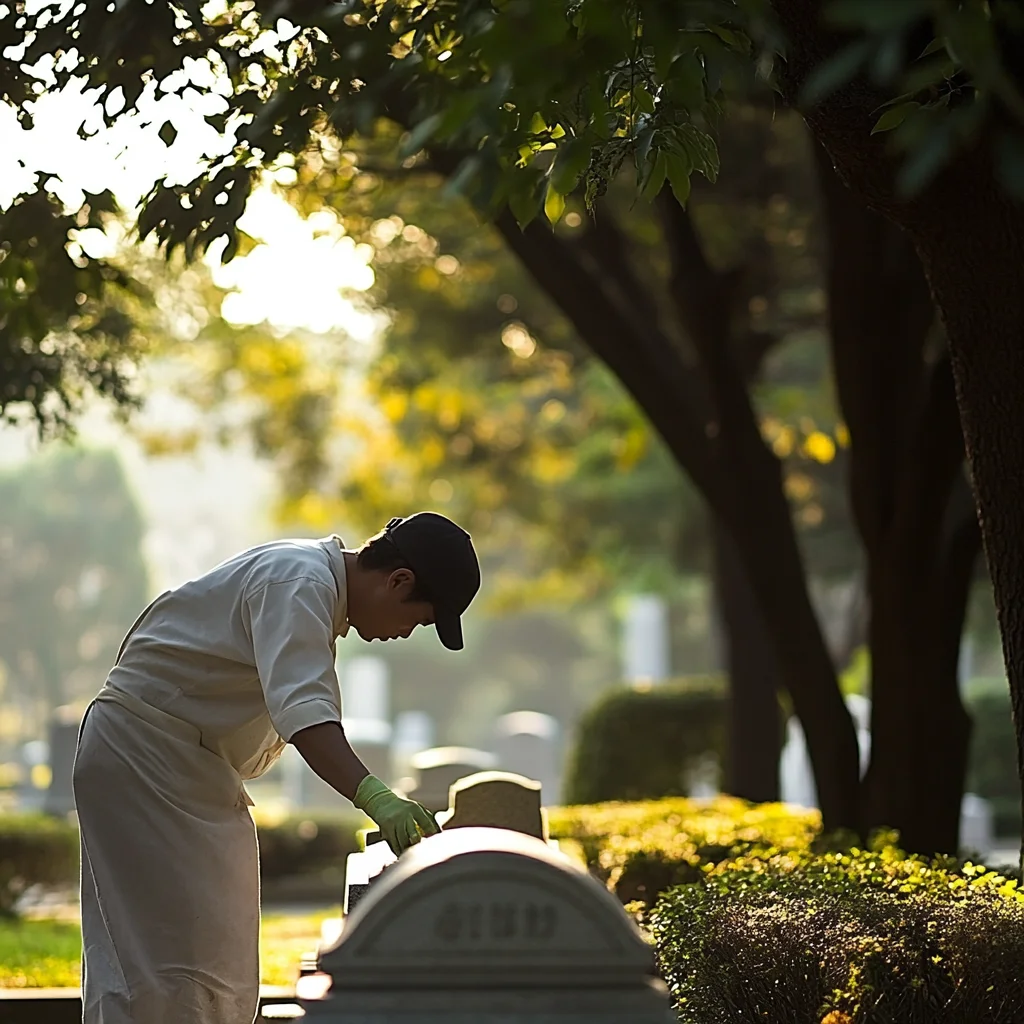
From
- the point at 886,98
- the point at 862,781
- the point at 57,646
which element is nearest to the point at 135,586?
the point at 57,646

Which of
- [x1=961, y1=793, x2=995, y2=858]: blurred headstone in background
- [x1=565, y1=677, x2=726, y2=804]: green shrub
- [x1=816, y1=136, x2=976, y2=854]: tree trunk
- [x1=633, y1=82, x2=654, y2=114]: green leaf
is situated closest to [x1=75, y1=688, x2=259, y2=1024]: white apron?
[x1=633, y1=82, x2=654, y2=114]: green leaf

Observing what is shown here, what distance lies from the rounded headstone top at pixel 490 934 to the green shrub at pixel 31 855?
1139 centimetres

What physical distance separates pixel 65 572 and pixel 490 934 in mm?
57486

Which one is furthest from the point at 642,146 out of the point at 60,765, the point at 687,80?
the point at 60,765

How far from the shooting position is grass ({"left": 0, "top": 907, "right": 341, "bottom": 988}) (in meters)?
8.06

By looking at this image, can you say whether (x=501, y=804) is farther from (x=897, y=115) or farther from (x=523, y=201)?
(x=897, y=115)

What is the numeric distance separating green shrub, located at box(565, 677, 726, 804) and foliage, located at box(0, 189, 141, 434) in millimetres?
7203

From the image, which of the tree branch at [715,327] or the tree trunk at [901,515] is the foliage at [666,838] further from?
the tree branch at [715,327]

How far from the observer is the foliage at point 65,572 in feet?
186

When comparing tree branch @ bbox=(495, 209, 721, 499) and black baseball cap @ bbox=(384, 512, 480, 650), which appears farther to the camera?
tree branch @ bbox=(495, 209, 721, 499)

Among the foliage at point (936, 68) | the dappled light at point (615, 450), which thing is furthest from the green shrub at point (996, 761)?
the foliage at point (936, 68)

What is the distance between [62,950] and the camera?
380 inches

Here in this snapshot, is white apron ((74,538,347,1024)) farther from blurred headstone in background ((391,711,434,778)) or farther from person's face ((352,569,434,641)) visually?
blurred headstone in background ((391,711,434,778))

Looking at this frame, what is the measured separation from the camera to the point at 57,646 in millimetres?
56594
